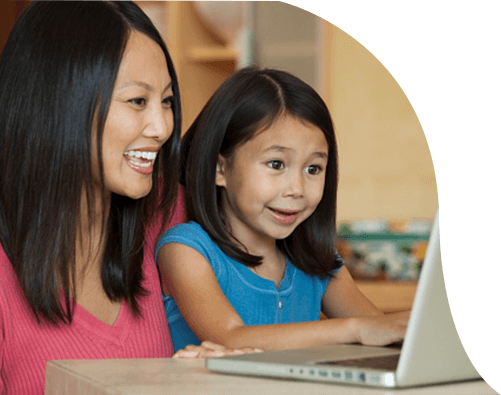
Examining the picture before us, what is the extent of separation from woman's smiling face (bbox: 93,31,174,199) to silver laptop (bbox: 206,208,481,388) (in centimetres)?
45

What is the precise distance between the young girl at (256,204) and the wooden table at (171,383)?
0.45 meters

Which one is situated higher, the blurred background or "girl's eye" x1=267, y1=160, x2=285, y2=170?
the blurred background

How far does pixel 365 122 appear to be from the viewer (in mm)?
2531

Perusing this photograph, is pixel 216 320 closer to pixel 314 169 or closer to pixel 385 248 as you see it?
pixel 314 169

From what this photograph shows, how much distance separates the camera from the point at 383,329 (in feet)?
2.51

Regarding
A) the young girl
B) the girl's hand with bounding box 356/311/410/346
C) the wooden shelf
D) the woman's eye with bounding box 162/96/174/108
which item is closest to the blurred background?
the wooden shelf

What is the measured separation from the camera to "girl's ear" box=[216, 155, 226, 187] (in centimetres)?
126

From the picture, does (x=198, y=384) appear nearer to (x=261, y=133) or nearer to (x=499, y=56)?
(x=499, y=56)

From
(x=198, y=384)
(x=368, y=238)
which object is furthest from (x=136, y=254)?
(x=368, y=238)

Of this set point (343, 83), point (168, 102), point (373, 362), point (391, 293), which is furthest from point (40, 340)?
point (343, 83)

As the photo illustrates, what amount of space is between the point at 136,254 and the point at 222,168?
253mm

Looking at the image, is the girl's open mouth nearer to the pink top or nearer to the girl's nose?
the girl's nose

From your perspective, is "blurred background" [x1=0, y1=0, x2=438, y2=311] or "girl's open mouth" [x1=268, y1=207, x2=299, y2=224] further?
"blurred background" [x1=0, y1=0, x2=438, y2=311]

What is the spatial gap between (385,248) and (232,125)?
1216 mm
